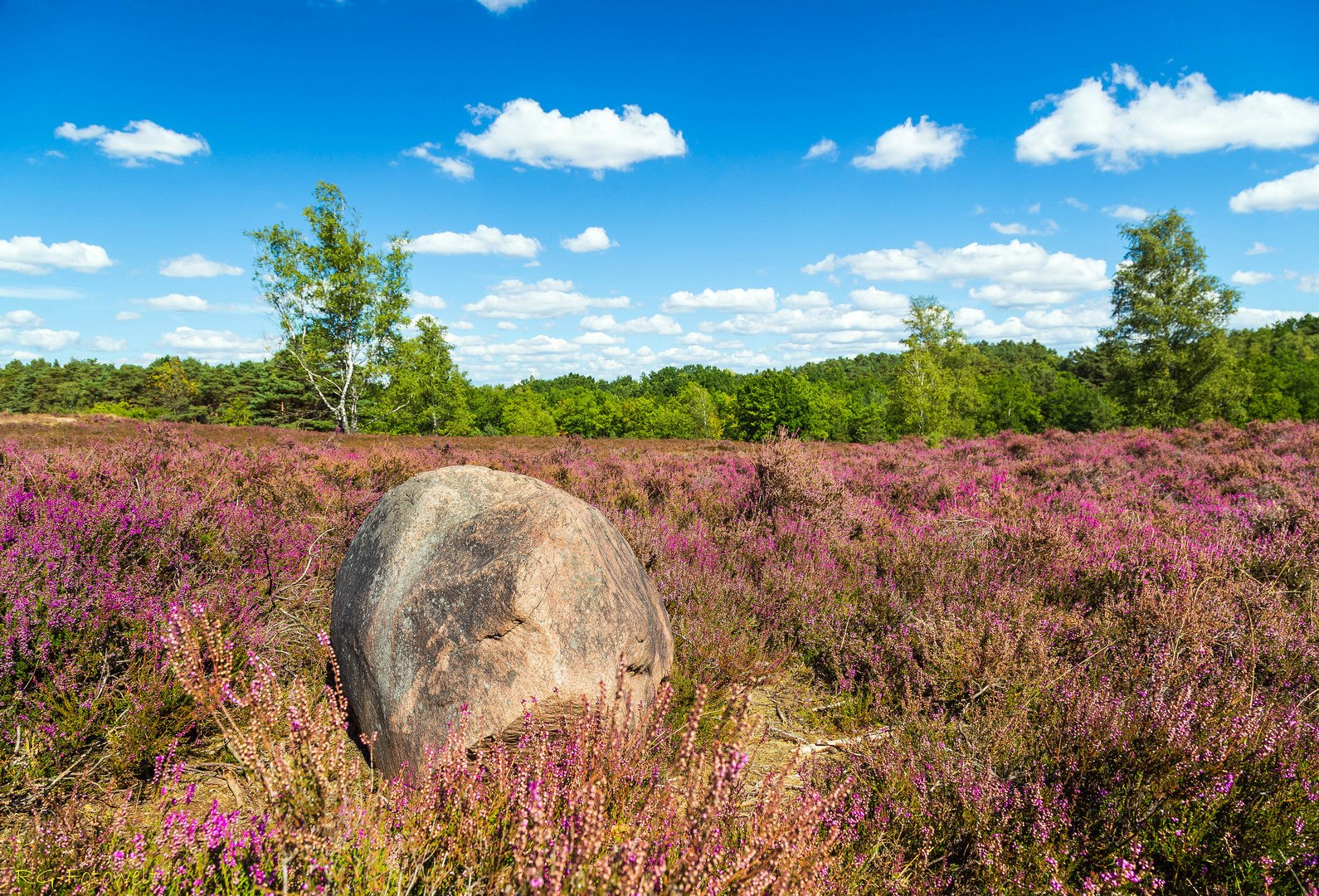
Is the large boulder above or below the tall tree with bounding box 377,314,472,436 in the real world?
below

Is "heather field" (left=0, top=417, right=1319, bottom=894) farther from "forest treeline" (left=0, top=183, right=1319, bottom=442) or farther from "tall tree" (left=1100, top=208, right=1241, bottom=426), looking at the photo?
"tall tree" (left=1100, top=208, right=1241, bottom=426)

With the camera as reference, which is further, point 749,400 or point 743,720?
point 749,400

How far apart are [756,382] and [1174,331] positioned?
29017mm

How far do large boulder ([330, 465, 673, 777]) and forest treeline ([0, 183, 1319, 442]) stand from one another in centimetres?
472

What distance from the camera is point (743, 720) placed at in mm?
1701

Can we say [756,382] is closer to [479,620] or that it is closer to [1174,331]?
[1174,331]

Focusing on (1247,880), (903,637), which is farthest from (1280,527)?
(1247,880)

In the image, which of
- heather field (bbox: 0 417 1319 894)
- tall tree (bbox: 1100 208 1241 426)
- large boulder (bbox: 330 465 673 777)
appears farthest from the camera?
tall tree (bbox: 1100 208 1241 426)

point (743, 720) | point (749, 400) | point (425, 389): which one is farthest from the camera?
point (749, 400)

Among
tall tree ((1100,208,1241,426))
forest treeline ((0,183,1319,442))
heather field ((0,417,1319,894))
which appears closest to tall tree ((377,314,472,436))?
forest treeline ((0,183,1319,442))

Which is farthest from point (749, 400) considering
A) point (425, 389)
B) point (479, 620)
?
point (479, 620)

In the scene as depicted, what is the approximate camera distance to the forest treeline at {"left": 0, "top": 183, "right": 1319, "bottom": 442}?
2719cm

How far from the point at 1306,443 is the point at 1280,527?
8113mm

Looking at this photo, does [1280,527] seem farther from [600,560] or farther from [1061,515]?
[600,560]
